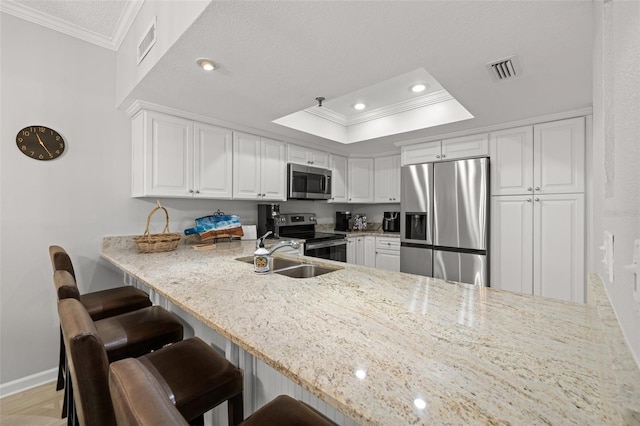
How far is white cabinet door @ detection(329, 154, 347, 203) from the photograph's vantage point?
13.6 ft

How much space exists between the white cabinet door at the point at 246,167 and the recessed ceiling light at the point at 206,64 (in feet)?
4.07

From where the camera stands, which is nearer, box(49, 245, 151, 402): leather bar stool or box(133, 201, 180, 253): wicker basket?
box(49, 245, 151, 402): leather bar stool

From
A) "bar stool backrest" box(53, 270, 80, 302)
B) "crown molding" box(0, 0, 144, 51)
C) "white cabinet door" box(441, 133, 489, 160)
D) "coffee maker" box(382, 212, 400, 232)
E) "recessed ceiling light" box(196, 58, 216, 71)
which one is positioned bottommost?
"bar stool backrest" box(53, 270, 80, 302)

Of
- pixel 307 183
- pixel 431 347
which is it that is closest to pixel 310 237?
pixel 307 183

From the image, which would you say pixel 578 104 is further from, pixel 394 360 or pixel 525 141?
pixel 394 360

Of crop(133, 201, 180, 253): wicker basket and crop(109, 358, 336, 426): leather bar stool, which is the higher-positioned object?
crop(133, 201, 180, 253): wicker basket

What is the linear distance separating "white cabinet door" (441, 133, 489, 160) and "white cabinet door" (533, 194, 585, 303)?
733mm

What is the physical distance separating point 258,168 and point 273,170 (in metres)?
0.21

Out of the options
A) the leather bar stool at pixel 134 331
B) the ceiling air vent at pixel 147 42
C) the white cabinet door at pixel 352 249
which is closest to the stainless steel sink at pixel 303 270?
the leather bar stool at pixel 134 331

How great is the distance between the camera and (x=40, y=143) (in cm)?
216

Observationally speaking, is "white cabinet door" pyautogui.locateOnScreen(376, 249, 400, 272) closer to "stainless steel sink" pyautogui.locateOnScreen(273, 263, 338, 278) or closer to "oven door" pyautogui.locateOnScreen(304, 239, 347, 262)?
"oven door" pyautogui.locateOnScreen(304, 239, 347, 262)

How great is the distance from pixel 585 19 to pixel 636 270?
4.94ft

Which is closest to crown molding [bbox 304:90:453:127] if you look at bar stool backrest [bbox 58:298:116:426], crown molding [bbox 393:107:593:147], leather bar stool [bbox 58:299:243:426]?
crown molding [bbox 393:107:593:147]

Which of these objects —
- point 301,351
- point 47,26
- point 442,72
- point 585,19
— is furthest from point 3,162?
point 585,19
